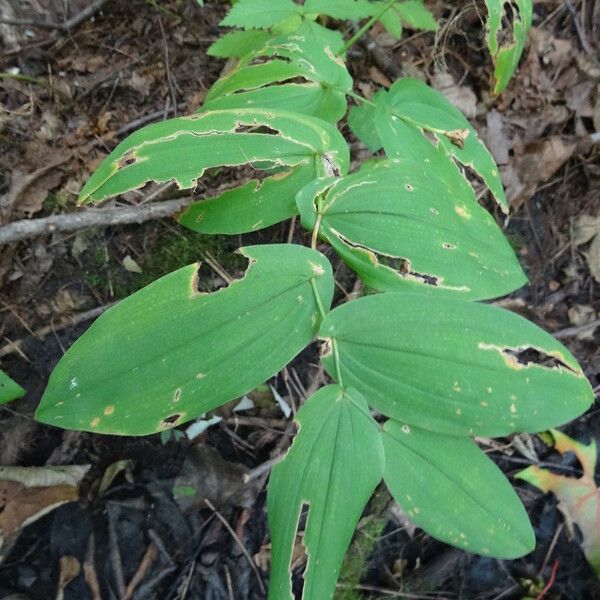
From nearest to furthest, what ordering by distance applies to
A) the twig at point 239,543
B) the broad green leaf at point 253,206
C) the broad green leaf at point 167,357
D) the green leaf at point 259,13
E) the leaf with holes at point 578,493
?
the broad green leaf at point 167,357, the broad green leaf at point 253,206, the green leaf at point 259,13, the twig at point 239,543, the leaf with holes at point 578,493

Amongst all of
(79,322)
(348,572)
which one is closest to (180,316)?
(79,322)

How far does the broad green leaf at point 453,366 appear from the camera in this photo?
0.91 metres

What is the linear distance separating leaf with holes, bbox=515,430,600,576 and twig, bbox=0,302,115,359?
1380 millimetres

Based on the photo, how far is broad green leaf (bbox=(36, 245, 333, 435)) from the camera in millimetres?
842

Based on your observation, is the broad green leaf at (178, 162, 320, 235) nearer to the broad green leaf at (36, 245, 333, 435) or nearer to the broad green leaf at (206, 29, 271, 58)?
the broad green leaf at (36, 245, 333, 435)

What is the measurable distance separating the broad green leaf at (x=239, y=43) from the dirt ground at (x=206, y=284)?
0.24 meters

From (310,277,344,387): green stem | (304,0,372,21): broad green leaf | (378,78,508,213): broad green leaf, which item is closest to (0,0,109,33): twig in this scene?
(304,0,372,21): broad green leaf

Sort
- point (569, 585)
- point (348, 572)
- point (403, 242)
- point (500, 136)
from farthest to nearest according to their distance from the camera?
point (500, 136), point (569, 585), point (348, 572), point (403, 242)

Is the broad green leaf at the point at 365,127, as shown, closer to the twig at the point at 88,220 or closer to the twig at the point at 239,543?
the twig at the point at 88,220

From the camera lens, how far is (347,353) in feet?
3.13

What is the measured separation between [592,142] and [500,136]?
319 mm

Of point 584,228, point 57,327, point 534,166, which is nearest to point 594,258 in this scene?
point 584,228

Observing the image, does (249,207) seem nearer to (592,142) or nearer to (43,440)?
(43,440)

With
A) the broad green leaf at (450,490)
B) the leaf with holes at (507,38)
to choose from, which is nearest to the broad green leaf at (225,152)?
the leaf with holes at (507,38)
